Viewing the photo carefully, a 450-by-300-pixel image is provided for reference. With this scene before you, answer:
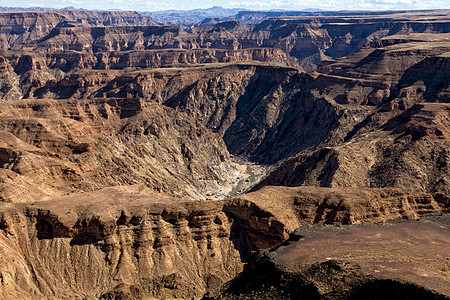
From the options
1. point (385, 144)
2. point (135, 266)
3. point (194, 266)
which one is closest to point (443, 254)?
point (194, 266)

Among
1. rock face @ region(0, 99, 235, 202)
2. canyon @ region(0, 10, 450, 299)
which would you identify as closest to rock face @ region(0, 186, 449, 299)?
canyon @ region(0, 10, 450, 299)

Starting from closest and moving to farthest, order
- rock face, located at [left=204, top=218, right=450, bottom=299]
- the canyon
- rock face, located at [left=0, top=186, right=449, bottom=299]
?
rock face, located at [left=204, top=218, right=450, bottom=299]
the canyon
rock face, located at [left=0, top=186, right=449, bottom=299]

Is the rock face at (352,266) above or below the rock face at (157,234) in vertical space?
above

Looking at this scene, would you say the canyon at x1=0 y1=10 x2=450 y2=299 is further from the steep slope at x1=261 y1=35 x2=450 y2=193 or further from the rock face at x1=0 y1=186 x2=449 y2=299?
the steep slope at x1=261 y1=35 x2=450 y2=193

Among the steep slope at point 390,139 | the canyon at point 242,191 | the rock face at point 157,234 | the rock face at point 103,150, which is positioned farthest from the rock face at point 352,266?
the rock face at point 103,150

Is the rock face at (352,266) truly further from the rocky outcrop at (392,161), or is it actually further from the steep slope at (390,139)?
the steep slope at (390,139)

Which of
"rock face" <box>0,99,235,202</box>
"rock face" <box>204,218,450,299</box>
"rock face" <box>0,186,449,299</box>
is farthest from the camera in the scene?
"rock face" <box>0,99,235,202</box>

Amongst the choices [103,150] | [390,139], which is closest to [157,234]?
[103,150]
